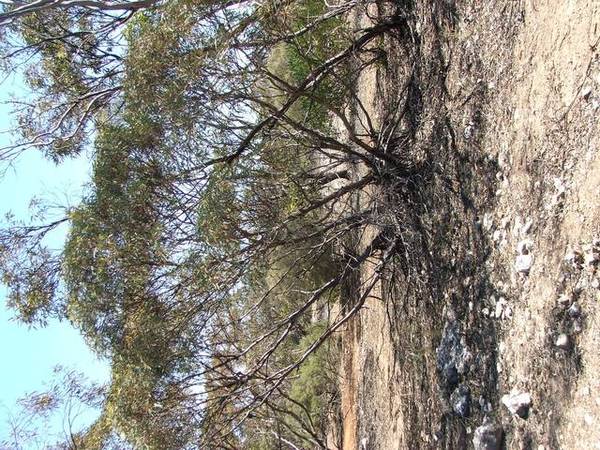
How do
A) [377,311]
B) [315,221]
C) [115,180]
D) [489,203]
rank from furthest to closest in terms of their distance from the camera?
[377,311]
[315,221]
[115,180]
[489,203]

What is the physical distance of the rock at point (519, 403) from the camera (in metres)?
3.92

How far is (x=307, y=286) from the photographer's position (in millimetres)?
8469

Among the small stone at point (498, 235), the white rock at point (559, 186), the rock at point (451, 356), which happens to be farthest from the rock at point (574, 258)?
the rock at point (451, 356)

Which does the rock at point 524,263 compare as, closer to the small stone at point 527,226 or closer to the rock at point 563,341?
the small stone at point 527,226

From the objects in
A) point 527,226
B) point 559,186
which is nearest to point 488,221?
point 527,226

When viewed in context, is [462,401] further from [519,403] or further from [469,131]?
[469,131]

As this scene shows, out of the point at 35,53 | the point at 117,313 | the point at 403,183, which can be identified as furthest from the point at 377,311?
the point at 35,53

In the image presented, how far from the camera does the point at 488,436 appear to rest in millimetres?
4359

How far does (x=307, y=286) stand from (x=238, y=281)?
91.0 inches

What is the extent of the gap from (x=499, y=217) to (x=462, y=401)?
1.51m

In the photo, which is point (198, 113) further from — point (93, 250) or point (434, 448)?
point (434, 448)

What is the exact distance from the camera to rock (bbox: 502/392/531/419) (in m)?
3.92

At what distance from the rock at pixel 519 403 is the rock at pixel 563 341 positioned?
522 mm

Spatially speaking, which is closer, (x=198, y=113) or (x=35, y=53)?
(x=198, y=113)
